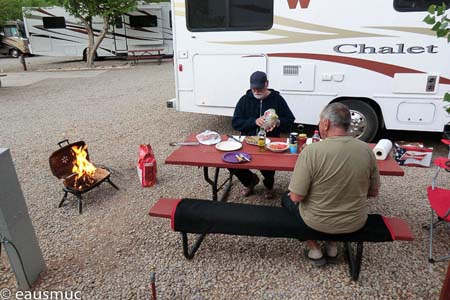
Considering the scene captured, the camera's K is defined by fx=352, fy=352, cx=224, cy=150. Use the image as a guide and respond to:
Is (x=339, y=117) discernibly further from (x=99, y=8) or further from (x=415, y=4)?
(x=99, y=8)

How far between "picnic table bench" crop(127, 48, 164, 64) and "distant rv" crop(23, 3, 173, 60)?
193 millimetres

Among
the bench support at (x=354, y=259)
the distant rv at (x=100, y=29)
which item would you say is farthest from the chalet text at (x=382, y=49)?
the distant rv at (x=100, y=29)

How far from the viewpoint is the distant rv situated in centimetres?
1592

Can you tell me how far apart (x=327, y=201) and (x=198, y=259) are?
44.7 inches

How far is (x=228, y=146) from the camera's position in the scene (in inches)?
125

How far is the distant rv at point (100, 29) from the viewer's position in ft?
52.2

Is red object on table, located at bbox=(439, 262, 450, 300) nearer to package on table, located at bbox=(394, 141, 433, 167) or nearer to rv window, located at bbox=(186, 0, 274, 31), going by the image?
package on table, located at bbox=(394, 141, 433, 167)

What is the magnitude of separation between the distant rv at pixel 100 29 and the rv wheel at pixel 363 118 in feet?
43.2

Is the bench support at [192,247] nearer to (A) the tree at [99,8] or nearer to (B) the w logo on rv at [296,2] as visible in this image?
(B) the w logo on rv at [296,2]

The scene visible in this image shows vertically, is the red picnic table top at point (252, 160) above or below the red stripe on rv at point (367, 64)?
below

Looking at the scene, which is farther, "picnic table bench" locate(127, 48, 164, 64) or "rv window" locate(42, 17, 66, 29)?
"rv window" locate(42, 17, 66, 29)

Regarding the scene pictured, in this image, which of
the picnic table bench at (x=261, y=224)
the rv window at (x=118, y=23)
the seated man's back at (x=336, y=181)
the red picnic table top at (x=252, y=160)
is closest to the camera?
the seated man's back at (x=336, y=181)

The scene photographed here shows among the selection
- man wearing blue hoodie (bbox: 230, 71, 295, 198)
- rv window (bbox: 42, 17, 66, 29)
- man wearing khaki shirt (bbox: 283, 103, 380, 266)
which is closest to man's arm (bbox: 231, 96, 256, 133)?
man wearing blue hoodie (bbox: 230, 71, 295, 198)

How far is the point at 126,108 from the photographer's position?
25.8 ft
